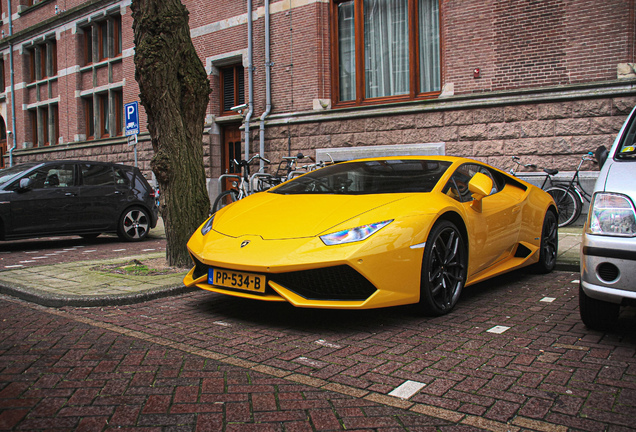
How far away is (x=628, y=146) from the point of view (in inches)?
161

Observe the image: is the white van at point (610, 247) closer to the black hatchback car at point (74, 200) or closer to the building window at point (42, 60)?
the black hatchback car at point (74, 200)

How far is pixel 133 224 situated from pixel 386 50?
7.48 meters

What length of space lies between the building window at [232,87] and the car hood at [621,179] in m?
14.0

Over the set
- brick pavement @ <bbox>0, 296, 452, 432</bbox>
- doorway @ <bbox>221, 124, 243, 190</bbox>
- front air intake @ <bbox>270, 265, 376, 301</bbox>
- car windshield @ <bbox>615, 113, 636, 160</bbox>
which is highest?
doorway @ <bbox>221, 124, 243, 190</bbox>

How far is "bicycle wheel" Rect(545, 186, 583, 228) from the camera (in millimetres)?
10227

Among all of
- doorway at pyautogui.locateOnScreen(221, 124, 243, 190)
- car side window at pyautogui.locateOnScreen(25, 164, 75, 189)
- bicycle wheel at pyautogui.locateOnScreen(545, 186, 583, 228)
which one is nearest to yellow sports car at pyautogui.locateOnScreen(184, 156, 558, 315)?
bicycle wheel at pyautogui.locateOnScreen(545, 186, 583, 228)

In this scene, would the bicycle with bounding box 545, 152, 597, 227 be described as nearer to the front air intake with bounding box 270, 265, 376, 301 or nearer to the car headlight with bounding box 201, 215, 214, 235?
the car headlight with bounding box 201, 215, 214, 235

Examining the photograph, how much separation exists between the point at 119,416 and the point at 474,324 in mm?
2625

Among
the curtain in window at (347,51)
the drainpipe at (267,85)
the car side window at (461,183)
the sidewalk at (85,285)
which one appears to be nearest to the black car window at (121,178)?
the sidewalk at (85,285)

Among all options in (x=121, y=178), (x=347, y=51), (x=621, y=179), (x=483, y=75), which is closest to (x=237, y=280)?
(x=621, y=179)

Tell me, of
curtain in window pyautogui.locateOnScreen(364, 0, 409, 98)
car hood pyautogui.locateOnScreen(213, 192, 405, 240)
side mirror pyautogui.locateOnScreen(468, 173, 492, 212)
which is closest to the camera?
car hood pyautogui.locateOnScreen(213, 192, 405, 240)

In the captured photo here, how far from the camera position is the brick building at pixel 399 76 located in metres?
10.7

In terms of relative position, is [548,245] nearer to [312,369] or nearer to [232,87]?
[312,369]

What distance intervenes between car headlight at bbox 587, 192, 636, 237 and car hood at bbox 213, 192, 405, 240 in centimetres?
137
